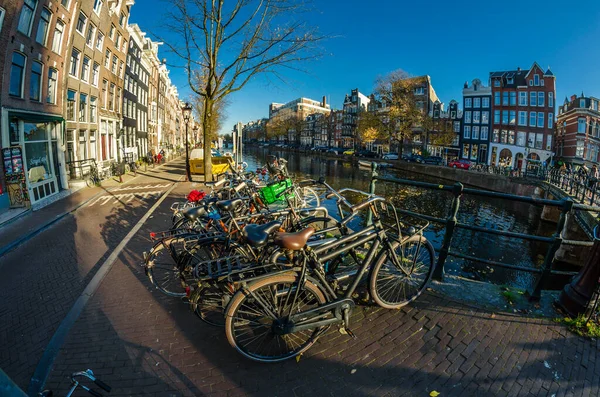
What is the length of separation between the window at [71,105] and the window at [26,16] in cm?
381

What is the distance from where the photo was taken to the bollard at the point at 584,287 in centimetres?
295

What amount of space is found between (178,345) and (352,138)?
69.2 m

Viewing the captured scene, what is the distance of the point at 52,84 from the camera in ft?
41.3

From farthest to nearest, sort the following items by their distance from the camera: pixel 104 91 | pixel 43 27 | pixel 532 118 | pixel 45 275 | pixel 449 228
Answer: pixel 532 118 < pixel 104 91 < pixel 43 27 < pixel 45 275 < pixel 449 228

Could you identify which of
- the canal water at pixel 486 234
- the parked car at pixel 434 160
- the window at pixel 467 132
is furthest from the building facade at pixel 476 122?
the canal water at pixel 486 234

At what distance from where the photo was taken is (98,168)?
15398 millimetres

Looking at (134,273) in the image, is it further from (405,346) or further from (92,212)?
(92,212)

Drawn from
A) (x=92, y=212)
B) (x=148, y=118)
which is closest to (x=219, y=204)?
(x=92, y=212)

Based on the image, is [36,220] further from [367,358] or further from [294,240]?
[367,358]

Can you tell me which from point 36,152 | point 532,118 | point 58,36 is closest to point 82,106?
point 58,36

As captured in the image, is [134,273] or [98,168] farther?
[98,168]

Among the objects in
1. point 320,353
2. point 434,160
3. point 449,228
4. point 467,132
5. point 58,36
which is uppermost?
point 58,36

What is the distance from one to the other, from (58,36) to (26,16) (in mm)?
A: 2213

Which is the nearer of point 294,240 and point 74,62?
point 294,240
